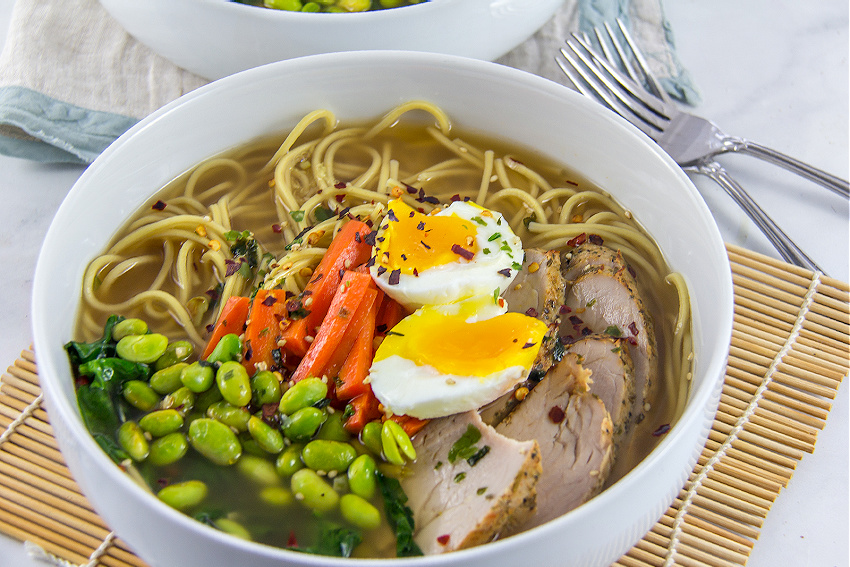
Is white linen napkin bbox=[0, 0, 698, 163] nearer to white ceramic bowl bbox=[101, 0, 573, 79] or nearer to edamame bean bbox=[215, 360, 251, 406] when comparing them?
white ceramic bowl bbox=[101, 0, 573, 79]

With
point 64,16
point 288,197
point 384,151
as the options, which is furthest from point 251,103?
point 64,16

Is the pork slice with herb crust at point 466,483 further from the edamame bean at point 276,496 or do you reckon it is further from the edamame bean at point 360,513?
the edamame bean at point 276,496

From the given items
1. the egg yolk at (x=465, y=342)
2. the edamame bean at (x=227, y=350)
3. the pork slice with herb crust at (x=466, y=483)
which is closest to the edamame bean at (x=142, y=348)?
the edamame bean at (x=227, y=350)

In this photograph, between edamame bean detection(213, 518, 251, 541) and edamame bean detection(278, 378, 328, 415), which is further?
edamame bean detection(278, 378, 328, 415)

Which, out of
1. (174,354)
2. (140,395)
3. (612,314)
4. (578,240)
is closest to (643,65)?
(578,240)

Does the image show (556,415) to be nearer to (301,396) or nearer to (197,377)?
(301,396)

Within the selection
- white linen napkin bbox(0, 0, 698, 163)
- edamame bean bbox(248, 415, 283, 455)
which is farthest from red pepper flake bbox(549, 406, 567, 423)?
white linen napkin bbox(0, 0, 698, 163)

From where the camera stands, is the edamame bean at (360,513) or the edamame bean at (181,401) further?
the edamame bean at (181,401)
